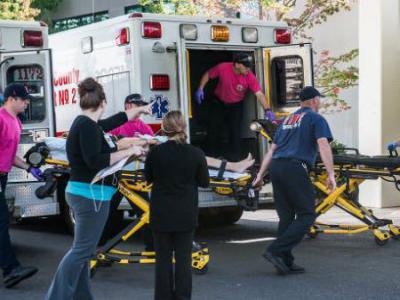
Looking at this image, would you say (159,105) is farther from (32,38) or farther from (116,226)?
(32,38)

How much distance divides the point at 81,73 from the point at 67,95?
22.8 inches

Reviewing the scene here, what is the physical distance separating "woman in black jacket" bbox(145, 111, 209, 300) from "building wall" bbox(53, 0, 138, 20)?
63.3 feet

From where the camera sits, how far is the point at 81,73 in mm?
10805

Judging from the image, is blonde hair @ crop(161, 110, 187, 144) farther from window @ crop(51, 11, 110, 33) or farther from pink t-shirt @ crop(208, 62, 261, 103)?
window @ crop(51, 11, 110, 33)

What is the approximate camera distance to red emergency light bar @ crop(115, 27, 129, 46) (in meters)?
9.66

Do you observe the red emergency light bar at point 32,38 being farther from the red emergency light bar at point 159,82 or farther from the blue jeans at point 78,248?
the blue jeans at point 78,248

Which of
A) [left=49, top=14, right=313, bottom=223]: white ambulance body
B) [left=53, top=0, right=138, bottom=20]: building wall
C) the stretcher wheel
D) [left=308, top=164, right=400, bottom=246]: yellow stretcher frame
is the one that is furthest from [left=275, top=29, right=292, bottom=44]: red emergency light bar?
[left=53, top=0, right=138, bottom=20]: building wall

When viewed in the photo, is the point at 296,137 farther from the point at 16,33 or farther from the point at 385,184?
the point at 385,184

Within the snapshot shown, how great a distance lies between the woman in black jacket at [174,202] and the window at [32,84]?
4.15 meters

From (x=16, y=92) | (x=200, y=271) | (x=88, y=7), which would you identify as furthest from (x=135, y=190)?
(x=88, y=7)

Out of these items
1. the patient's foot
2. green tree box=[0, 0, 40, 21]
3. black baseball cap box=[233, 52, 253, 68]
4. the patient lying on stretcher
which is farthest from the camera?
green tree box=[0, 0, 40, 21]

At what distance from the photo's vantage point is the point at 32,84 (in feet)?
31.7

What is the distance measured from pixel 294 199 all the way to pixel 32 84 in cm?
373

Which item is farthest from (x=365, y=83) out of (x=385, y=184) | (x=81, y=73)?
(x=81, y=73)
